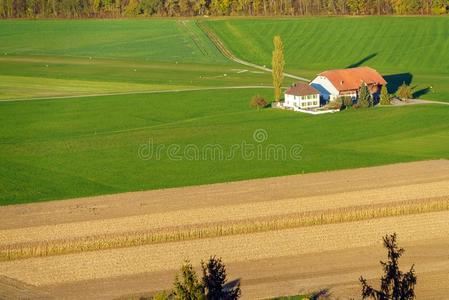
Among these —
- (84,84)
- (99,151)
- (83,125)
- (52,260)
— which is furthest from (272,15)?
(52,260)

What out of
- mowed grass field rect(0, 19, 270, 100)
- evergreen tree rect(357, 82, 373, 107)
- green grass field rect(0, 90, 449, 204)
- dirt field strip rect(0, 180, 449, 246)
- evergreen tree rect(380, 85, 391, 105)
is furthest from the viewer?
mowed grass field rect(0, 19, 270, 100)

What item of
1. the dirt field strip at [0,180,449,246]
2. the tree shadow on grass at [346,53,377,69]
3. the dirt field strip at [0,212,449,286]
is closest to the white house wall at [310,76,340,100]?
the tree shadow on grass at [346,53,377,69]

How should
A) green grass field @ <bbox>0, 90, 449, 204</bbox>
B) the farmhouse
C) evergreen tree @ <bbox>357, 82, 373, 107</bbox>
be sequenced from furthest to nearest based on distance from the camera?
the farmhouse → evergreen tree @ <bbox>357, 82, 373, 107</bbox> → green grass field @ <bbox>0, 90, 449, 204</bbox>

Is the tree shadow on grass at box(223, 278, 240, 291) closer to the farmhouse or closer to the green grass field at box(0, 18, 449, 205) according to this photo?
the green grass field at box(0, 18, 449, 205)

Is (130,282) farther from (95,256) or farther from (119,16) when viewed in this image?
(119,16)

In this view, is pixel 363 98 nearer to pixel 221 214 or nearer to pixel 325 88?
pixel 325 88

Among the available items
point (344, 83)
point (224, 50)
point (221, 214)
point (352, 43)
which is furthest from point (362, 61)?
point (221, 214)
